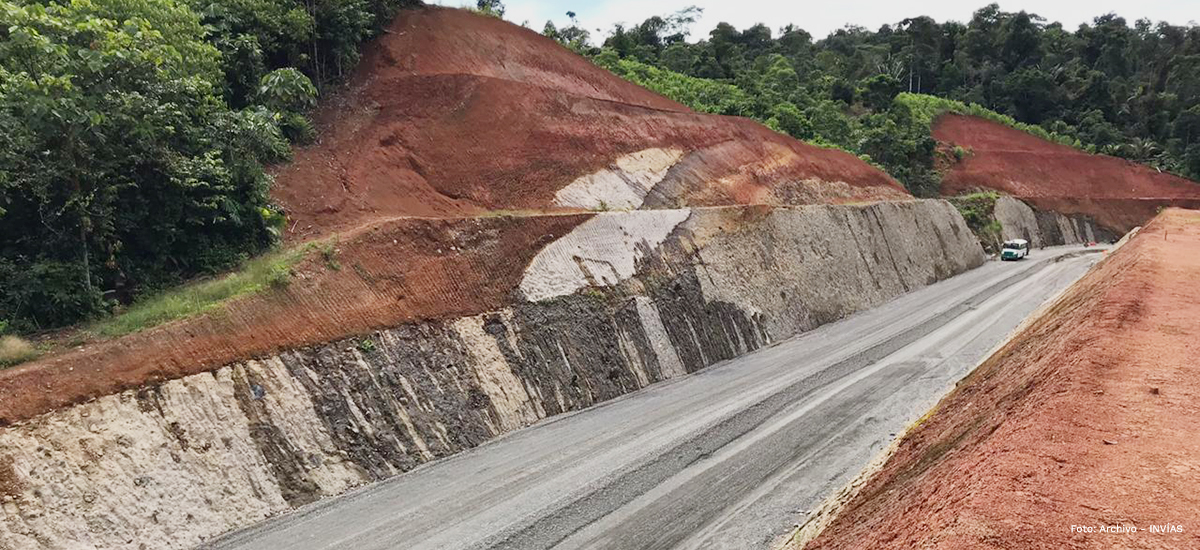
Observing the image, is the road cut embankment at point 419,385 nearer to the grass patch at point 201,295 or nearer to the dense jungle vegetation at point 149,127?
the grass patch at point 201,295

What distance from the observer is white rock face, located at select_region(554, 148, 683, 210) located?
26828 millimetres

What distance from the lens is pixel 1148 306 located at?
16.3 metres

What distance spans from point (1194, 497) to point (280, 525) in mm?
14135

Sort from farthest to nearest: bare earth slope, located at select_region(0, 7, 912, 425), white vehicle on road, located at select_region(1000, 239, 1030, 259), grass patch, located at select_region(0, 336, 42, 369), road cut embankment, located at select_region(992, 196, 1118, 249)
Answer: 1. road cut embankment, located at select_region(992, 196, 1118, 249)
2. white vehicle on road, located at select_region(1000, 239, 1030, 259)
3. bare earth slope, located at select_region(0, 7, 912, 425)
4. grass patch, located at select_region(0, 336, 42, 369)

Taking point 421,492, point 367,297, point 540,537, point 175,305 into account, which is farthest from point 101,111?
point 540,537

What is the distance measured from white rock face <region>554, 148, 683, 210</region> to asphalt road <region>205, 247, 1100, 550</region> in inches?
346

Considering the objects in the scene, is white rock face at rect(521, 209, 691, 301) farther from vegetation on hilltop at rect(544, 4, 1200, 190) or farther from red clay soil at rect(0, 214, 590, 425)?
vegetation on hilltop at rect(544, 4, 1200, 190)

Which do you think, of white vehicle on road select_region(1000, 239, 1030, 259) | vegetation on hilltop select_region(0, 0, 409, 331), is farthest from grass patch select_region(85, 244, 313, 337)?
white vehicle on road select_region(1000, 239, 1030, 259)

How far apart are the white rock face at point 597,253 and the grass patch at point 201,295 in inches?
271

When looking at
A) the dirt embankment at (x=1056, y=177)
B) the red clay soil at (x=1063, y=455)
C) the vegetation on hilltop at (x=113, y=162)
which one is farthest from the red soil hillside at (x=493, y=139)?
the dirt embankment at (x=1056, y=177)

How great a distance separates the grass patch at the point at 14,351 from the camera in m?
11.8

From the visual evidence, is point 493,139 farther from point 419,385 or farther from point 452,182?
point 419,385

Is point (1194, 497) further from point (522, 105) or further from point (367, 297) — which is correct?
point (522, 105)

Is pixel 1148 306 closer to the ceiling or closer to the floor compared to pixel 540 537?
closer to the floor
